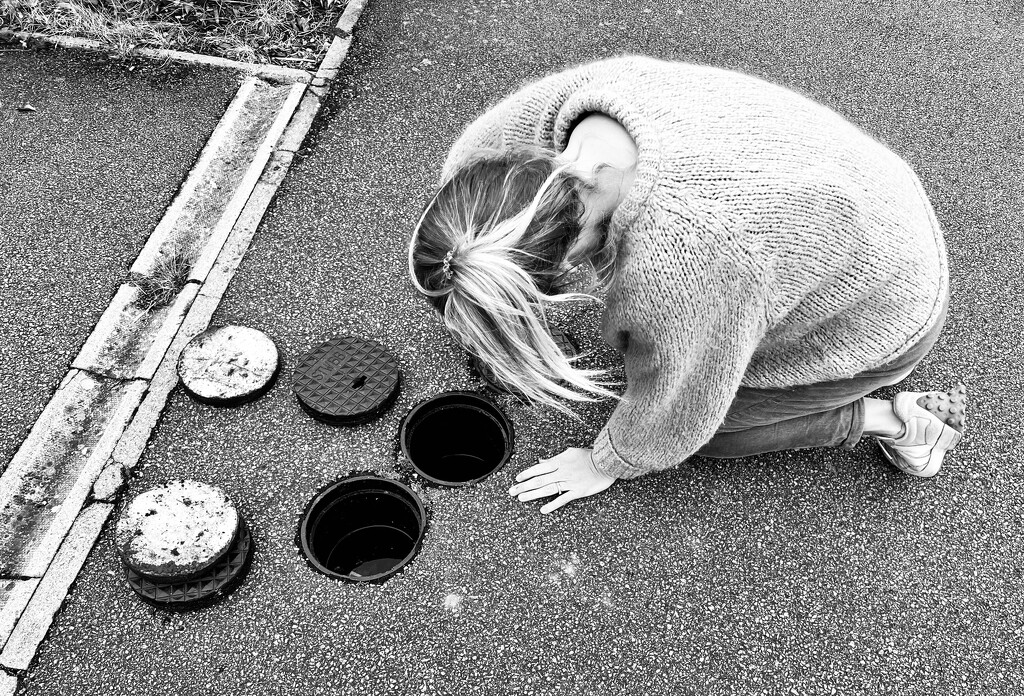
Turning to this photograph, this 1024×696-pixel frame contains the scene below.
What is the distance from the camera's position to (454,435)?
2621 millimetres

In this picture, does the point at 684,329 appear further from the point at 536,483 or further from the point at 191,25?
the point at 191,25

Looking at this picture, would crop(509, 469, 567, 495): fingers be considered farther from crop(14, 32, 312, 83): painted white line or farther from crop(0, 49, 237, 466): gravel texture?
crop(14, 32, 312, 83): painted white line

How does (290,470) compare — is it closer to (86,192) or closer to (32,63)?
(86,192)

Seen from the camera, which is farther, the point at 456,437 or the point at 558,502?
the point at 456,437

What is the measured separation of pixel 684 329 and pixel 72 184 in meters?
2.71

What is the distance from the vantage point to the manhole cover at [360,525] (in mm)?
2229

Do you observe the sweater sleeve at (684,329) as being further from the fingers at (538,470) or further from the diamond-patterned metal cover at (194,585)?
the diamond-patterned metal cover at (194,585)

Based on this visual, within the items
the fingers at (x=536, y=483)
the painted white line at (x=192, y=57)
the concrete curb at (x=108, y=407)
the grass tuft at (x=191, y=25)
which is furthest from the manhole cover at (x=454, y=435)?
the grass tuft at (x=191, y=25)

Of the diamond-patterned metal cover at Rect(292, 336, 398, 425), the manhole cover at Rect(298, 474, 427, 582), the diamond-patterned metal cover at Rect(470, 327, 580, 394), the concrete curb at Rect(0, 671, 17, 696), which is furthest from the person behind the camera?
the diamond-patterned metal cover at Rect(470, 327, 580, 394)

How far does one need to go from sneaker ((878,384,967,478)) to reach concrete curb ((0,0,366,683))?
2332 mm

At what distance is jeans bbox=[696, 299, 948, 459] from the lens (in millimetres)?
2004

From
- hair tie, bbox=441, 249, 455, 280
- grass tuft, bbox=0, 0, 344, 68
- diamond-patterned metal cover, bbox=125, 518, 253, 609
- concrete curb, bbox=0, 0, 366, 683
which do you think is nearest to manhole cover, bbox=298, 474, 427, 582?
diamond-patterned metal cover, bbox=125, 518, 253, 609

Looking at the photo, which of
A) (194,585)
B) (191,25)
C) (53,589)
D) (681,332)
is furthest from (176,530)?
(191,25)

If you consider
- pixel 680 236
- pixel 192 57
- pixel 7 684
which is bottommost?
pixel 7 684
